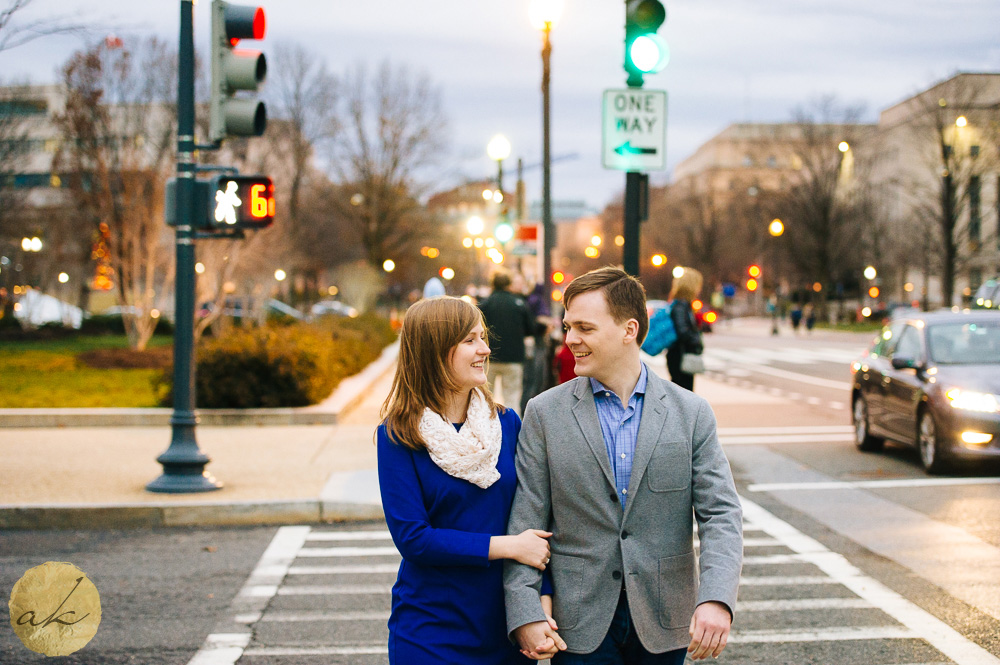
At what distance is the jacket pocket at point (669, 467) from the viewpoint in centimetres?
272

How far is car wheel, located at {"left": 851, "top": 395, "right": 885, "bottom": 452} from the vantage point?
12.0 m

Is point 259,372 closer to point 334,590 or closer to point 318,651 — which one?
point 334,590

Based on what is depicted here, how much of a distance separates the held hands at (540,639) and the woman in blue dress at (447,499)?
13cm

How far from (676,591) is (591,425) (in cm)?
53

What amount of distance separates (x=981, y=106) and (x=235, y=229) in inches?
2073

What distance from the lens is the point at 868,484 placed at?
979 cm

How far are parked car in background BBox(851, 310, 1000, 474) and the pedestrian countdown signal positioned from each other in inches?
272

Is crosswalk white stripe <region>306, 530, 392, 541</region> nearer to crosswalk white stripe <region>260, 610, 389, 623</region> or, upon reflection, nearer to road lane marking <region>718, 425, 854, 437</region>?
crosswalk white stripe <region>260, 610, 389, 623</region>

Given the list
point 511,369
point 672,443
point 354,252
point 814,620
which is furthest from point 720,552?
point 354,252

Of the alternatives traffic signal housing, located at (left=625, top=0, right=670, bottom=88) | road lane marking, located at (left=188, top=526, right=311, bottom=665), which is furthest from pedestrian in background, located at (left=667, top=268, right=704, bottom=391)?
road lane marking, located at (left=188, top=526, right=311, bottom=665)

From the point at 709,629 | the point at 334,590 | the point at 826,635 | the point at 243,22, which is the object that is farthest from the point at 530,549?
the point at 243,22

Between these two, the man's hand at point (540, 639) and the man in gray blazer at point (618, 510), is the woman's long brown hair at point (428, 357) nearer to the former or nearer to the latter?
the man in gray blazer at point (618, 510)

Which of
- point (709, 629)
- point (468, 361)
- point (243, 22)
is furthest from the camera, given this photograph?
point (243, 22)

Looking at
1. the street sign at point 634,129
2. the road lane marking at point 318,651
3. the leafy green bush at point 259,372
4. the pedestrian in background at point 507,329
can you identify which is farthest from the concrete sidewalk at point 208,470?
the street sign at point 634,129
